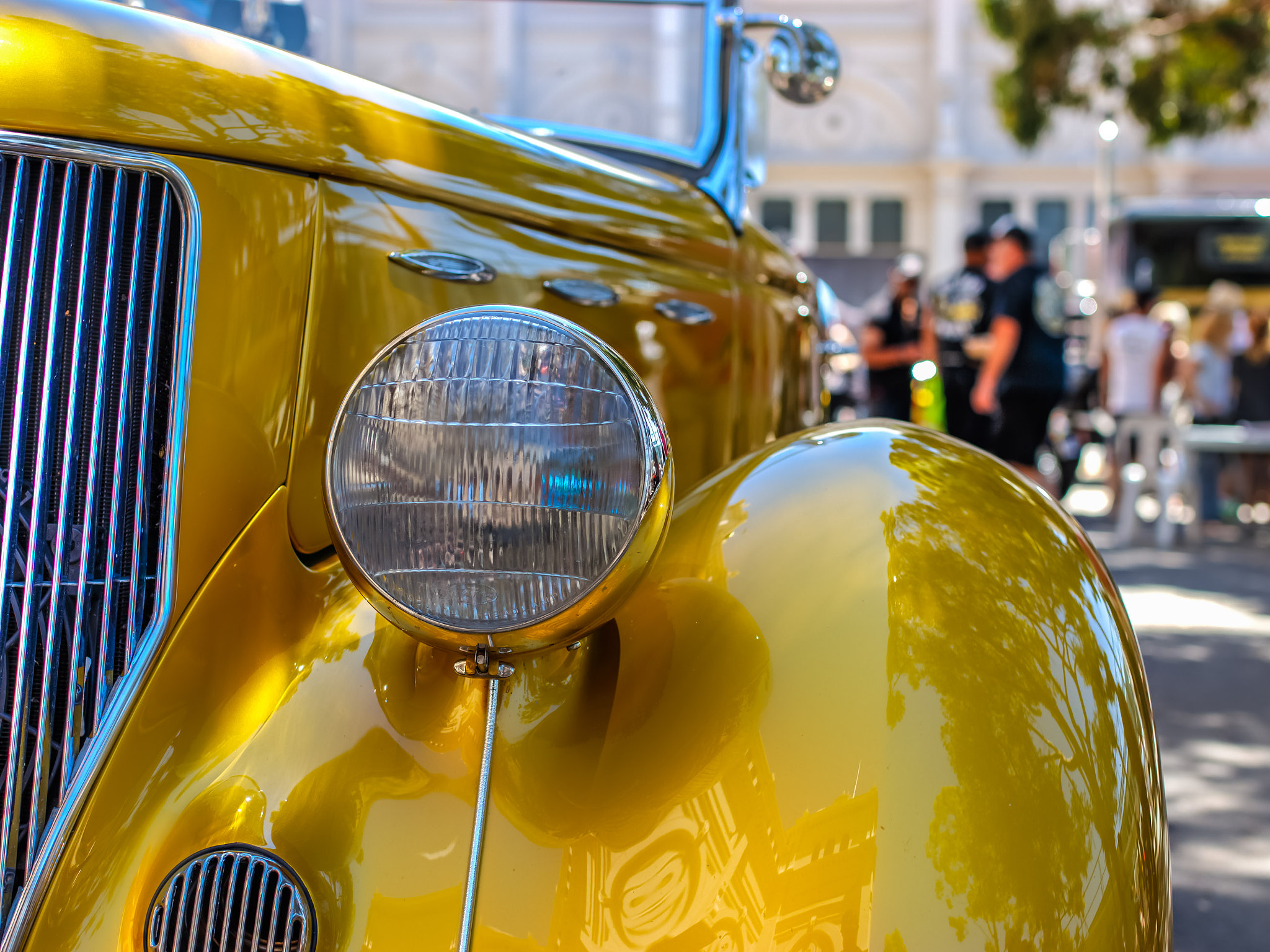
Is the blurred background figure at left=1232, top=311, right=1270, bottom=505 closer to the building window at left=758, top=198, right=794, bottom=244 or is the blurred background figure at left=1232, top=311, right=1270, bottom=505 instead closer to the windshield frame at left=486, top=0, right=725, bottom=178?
the windshield frame at left=486, top=0, right=725, bottom=178

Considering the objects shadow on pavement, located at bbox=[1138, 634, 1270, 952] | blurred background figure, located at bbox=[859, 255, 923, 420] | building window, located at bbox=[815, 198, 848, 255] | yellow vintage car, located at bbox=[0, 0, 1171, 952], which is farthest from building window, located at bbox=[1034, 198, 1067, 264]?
yellow vintage car, located at bbox=[0, 0, 1171, 952]

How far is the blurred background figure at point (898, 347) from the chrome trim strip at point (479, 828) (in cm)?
684

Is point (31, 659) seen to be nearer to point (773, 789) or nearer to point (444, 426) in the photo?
point (444, 426)

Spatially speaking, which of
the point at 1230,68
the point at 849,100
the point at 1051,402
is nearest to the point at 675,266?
the point at 1051,402

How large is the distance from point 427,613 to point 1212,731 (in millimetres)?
3300

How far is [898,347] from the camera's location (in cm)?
768

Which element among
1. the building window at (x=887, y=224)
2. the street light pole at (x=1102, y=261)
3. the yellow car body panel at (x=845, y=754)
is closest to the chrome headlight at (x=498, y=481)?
the yellow car body panel at (x=845, y=754)

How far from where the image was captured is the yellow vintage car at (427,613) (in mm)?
1008

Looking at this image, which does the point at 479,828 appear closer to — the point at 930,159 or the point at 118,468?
the point at 118,468

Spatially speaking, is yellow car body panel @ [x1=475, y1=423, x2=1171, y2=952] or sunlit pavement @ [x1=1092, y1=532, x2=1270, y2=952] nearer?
yellow car body panel @ [x1=475, y1=423, x2=1171, y2=952]

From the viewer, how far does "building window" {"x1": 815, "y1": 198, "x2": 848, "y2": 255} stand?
26.3 metres

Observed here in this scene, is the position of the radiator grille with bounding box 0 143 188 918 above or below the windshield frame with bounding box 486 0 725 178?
below

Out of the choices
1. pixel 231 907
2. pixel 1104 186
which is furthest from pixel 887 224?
pixel 231 907

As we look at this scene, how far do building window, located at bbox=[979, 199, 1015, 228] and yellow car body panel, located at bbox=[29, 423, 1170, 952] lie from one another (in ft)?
88.9
